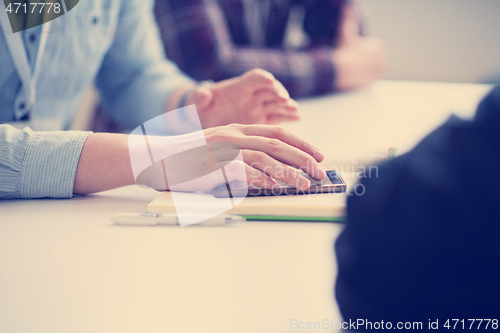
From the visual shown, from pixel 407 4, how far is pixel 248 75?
1524mm

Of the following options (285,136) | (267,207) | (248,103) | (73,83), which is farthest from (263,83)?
(73,83)

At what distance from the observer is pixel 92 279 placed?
331 millimetres

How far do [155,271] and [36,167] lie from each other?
277 millimetres

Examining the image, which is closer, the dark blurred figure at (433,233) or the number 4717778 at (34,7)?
the dark blurred figure at (433,233)

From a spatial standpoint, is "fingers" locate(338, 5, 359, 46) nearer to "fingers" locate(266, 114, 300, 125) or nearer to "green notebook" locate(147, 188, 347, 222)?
"fingers" locate(266, 114, 300, 125)

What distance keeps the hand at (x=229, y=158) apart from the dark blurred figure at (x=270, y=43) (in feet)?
2.43

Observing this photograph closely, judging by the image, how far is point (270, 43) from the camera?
62.4 inches

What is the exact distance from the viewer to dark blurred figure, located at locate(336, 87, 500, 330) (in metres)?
0.21

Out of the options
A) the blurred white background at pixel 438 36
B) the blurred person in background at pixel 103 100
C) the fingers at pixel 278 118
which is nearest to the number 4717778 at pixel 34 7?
the blurred person in background at pixel 103 100

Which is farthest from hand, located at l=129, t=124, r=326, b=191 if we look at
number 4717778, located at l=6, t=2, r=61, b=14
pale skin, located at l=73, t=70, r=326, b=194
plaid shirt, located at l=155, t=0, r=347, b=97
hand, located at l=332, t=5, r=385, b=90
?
hand, located at l=332, t=5, r=385, b=90

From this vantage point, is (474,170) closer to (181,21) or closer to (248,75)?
(248,75)

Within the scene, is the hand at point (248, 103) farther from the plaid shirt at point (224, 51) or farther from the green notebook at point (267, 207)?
the plaid shirt at point (224, 51)

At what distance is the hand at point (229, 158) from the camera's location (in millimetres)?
469

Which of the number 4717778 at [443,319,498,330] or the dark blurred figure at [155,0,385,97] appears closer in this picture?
the number 4717778 at [443,319,498,330]
